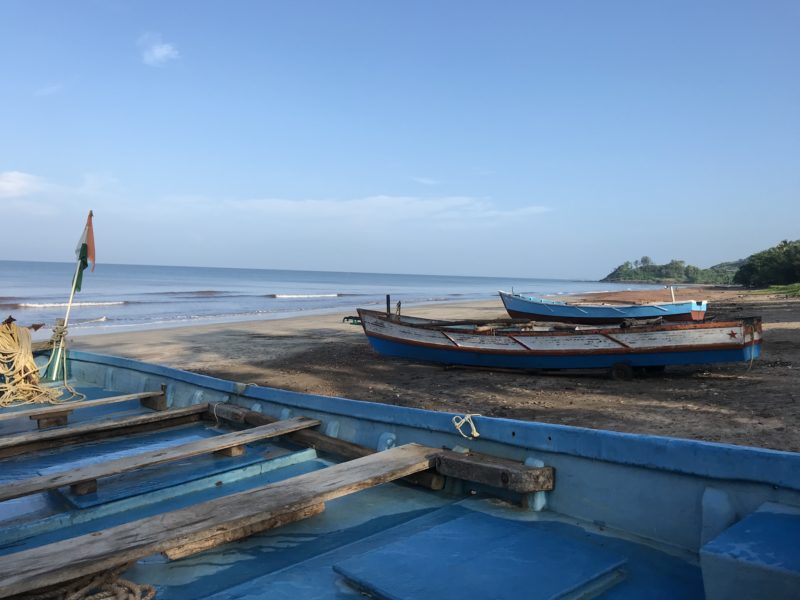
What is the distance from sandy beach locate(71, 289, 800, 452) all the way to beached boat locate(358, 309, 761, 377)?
1.28 ft

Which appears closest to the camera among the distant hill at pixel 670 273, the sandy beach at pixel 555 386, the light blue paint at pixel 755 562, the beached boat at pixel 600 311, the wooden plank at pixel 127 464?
the light blue paint at pixel 755 562

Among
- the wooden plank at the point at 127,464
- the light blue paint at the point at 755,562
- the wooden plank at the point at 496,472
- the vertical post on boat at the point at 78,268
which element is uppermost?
the vertical post on boat at the point at 78,268

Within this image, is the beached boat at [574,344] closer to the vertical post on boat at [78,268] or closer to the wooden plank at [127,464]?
the vertical post on boat at [78,268]

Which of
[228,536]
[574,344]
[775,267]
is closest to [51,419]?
[228,536]

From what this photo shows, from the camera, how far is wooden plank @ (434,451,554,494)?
3.14 m

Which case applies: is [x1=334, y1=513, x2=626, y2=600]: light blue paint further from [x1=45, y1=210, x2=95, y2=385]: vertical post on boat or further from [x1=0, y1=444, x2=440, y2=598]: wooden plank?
[x1=45, y1=210, x2=95, y2=385]: vertical post on boat

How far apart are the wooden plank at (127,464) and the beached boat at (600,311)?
1310cm

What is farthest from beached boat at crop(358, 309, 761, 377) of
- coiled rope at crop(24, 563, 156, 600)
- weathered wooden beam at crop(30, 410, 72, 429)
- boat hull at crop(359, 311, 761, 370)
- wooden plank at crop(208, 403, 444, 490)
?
coiled rope at crop(24, 563, 156, 600)

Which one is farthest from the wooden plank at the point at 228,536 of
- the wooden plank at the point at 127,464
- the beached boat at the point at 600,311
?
the beached boat at the point at 600,311

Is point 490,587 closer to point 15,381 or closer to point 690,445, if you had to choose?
point 690,445

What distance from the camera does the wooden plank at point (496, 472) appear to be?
3.14 metres

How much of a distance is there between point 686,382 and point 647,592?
9.15m

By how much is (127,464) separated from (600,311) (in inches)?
661

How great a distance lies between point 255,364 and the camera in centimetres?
1390
